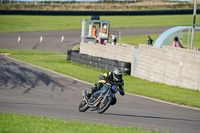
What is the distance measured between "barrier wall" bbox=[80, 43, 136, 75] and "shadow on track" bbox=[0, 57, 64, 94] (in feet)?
18.3

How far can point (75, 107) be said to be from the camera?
13.5 m

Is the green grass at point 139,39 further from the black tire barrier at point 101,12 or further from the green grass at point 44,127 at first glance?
the green grass at point 44,127

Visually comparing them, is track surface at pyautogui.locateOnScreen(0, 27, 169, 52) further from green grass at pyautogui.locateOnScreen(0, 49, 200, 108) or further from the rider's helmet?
the rider's helmet

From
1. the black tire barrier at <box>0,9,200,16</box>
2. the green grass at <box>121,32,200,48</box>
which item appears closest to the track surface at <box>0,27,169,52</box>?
the green grass at <box>121,32,200,48</box>

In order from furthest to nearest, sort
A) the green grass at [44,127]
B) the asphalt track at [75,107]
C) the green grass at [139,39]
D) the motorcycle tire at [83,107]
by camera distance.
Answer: the green grass at [139,39]
the motorcycle tire at [83,107]
the asphalt track at [75,107]
the green grass at [44,127]

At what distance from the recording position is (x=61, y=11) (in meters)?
59.6

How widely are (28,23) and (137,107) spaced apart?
47671mm

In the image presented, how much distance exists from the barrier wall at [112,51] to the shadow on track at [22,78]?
557cm

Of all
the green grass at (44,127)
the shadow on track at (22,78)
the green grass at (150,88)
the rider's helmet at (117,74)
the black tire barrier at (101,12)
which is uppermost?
the black tire barrier at (101,12)

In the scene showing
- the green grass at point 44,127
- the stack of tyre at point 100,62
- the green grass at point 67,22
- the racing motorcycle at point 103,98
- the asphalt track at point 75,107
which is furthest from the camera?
the green grass at point 67,22

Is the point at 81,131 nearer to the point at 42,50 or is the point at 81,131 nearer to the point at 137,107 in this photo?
the point at 137,107

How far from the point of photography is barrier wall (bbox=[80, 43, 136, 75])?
81.3 feet

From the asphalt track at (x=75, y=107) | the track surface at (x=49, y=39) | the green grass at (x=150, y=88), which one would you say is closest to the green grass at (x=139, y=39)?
the track surface at (x=49, y=39)

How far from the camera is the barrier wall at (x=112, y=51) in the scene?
2478 centimetres
